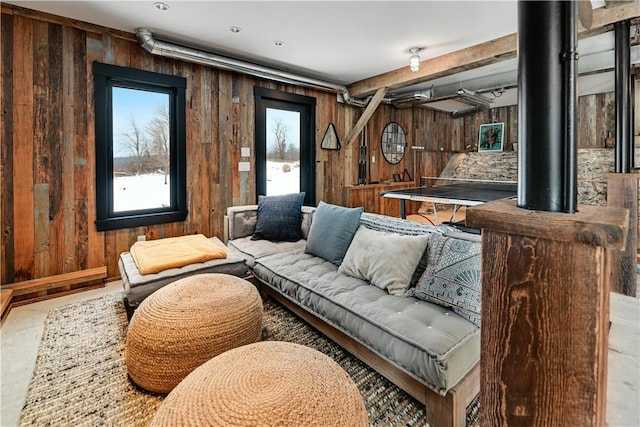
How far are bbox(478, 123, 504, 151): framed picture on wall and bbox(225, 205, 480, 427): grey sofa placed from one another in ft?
21.0

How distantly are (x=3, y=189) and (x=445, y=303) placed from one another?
11.7 feet

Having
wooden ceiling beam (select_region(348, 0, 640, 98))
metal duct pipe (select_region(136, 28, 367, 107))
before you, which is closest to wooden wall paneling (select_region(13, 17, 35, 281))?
metal duct pipe (select_region(136, 28, 367, 107))

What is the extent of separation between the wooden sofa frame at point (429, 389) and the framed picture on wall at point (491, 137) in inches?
288

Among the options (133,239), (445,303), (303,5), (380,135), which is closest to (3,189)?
(133,239)

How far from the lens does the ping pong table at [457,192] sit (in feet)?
13.1

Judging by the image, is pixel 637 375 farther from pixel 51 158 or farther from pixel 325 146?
pixel 325 146

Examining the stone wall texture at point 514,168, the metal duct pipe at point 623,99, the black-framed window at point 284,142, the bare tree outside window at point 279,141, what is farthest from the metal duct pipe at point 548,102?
the stone wall texture at point 514,168

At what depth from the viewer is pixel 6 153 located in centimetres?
266

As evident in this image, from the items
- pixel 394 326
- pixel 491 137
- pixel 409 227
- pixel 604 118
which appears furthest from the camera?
pixel 491 137

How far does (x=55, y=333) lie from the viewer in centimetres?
219

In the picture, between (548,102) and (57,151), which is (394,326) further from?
(57,151)

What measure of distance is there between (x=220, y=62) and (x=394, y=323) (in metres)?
3.29

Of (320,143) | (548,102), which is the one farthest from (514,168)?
(548,102)

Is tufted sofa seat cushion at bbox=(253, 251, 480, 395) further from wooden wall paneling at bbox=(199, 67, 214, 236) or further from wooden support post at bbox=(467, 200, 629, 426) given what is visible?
wooden wall paneling at bbox=(199, 67, 214, 236)
